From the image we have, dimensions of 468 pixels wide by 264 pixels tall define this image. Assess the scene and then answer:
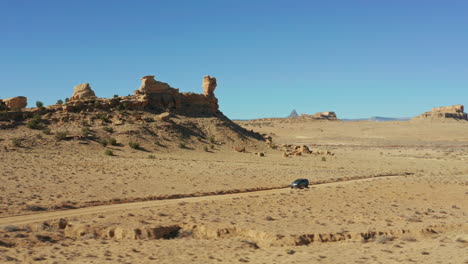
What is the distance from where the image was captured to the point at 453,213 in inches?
831

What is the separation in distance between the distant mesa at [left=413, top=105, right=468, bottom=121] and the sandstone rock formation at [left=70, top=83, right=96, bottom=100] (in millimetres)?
132343

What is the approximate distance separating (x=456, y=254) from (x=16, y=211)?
737 inches

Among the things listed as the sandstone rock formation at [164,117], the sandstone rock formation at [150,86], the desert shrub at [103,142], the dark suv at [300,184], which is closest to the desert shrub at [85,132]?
the desert shrub at [103,142]

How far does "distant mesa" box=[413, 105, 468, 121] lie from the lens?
6063 inches

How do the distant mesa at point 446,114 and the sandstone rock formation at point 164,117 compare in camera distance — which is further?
the distant mesa at point 446,114

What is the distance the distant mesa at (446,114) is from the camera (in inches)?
6063

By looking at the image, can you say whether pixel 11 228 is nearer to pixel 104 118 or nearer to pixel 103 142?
pixel 103 142

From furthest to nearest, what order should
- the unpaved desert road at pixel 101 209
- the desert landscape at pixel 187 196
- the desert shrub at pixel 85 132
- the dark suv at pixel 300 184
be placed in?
the desert shrub at pixel 85 132
the dark suv at pixel 300 184
the unpaved desert road at pixel 101 209
the desert landscape at pixel 187 196

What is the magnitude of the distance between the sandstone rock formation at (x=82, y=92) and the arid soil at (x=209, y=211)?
14.8m

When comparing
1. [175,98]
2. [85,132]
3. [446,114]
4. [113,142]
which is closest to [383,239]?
[113,142]

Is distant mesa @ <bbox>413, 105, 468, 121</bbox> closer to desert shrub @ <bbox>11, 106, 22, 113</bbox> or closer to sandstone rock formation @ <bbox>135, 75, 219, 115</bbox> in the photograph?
sandstone rock formation @ <bbox>135, 75, 219, 115</bbox>

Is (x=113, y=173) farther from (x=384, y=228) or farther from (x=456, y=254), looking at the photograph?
(x=456, y=254)

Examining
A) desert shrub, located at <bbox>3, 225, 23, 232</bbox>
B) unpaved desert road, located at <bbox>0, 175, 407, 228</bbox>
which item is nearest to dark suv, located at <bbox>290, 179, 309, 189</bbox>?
unpaved desert road, located at <bbox>0, 175, 407, 228</bbox>

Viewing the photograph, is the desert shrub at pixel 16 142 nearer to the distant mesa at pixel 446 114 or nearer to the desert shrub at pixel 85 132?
the desert shrub at pixel 85 132
